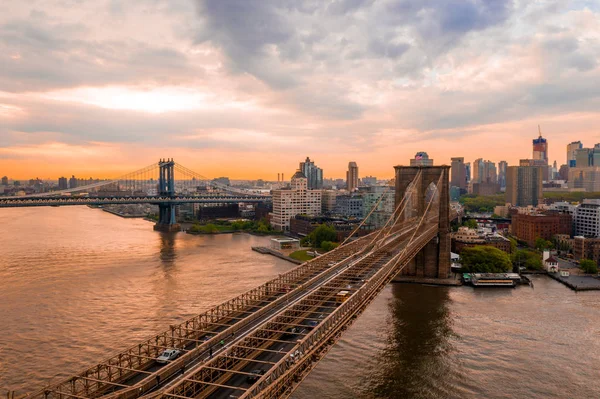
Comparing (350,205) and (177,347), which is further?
(350,205)

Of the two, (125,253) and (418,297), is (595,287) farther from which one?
(125,253)

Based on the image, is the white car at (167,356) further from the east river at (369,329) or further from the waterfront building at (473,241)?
the waterfront building at (473,241)

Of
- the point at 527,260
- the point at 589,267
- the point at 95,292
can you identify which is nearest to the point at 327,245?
the point at 527,260

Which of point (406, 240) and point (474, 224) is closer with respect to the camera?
point (406, 240)

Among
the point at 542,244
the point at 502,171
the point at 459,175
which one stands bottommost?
the point at 542,244

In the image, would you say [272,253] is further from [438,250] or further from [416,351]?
[416,351]

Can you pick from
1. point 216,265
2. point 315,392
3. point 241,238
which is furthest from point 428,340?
point 241,238
